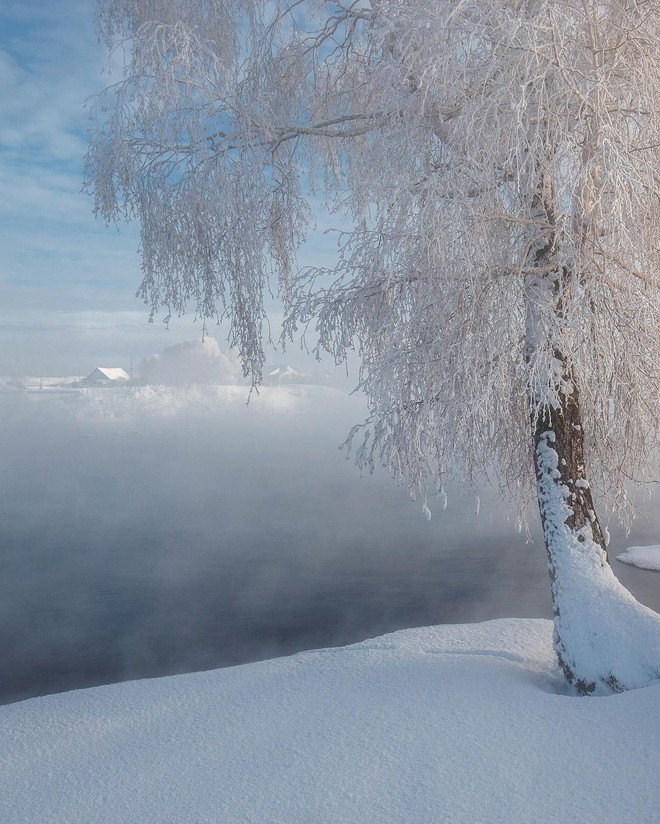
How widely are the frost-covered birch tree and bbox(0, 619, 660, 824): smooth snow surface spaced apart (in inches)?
35.4

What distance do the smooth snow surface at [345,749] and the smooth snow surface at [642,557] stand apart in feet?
30.3

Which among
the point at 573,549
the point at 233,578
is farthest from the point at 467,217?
the point at 233,578

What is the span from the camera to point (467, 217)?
4637 mm

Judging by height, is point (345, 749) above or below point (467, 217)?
below

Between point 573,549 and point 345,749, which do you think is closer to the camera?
point 345,749

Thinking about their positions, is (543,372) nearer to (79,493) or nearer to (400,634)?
(400,634)

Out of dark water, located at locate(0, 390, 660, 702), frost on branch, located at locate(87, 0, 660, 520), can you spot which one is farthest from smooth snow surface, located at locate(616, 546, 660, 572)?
frost on branch, located at locate(87, 0, 660, 520)

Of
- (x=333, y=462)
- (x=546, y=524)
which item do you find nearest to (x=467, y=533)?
(x=546, y=524)

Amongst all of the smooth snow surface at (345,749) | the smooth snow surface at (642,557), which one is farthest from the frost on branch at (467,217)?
the smooth snow surface at (642,557)

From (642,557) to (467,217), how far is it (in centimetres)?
1136

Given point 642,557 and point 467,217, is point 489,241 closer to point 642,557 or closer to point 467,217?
point 467,217

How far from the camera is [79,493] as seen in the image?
31703mm

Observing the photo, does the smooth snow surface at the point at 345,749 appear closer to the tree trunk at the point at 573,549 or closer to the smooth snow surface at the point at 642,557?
the tree trunk at the point at 573,549

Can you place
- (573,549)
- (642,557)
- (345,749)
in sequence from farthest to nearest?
(642,557), (573,549), (345,749)
